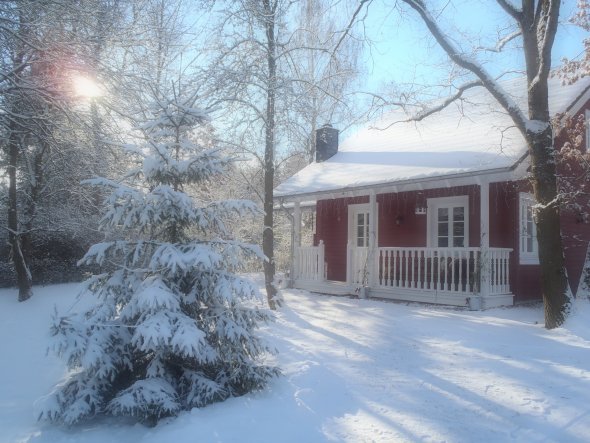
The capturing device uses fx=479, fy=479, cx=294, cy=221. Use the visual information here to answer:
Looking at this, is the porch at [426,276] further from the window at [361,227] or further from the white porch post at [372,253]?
the window at [361,227]

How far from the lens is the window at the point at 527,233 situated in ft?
36.1

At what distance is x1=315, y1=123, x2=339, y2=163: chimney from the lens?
16391 millimetres

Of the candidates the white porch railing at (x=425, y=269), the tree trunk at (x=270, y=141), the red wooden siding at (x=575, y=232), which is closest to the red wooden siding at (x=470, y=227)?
the red wooden siding at (x=575, y=232)

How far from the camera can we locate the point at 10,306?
12.6 m

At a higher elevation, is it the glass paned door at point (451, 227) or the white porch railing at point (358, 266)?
the glass paned door at point (451, 227)

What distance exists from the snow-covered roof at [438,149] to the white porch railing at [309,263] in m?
1.65

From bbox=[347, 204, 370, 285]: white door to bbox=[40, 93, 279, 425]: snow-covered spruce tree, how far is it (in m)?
7.04

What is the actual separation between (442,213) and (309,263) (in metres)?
3.88

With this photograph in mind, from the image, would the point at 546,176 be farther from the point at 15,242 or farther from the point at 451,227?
the point at 15,242

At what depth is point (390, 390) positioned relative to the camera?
504cm

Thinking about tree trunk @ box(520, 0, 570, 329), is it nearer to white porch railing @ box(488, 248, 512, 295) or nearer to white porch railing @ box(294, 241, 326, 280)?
white porch railing @ box(488, 248, 512, 295)

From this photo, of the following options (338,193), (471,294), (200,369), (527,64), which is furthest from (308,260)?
(200,369)

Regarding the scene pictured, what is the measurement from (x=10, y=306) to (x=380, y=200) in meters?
10.4

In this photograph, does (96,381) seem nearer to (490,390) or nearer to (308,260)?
(490,390)
